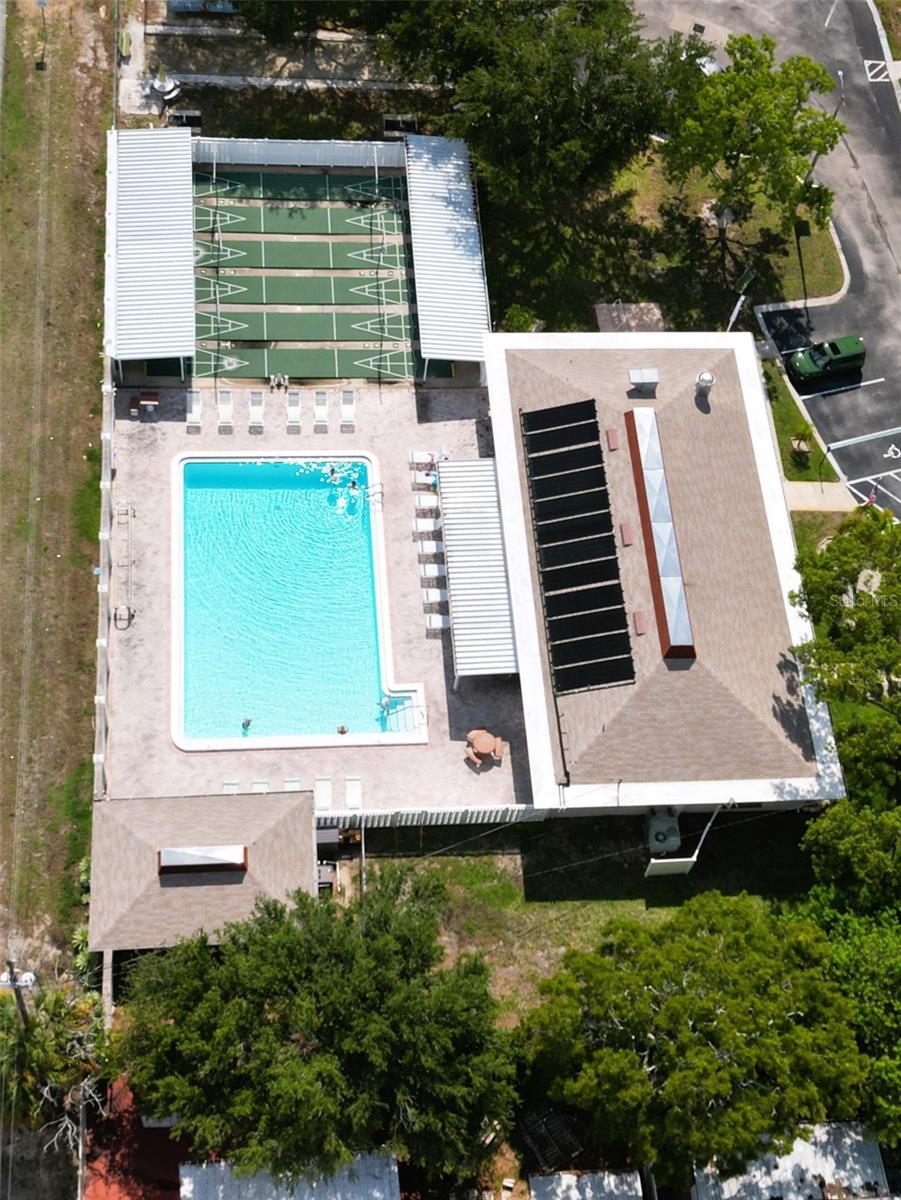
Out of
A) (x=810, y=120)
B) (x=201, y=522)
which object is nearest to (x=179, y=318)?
(x=201, y=522)

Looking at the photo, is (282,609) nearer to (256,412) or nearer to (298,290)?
A: (256,412)

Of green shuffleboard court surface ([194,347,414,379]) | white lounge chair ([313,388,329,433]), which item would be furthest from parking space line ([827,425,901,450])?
white lounge chair ([313,388,329,433])

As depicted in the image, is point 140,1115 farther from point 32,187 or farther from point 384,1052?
point 32,187

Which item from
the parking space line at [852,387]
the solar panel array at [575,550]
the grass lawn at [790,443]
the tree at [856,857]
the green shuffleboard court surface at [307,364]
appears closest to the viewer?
the tree at [856,857]

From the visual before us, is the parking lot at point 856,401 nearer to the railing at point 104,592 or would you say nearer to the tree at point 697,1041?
the tree at point 697,1041

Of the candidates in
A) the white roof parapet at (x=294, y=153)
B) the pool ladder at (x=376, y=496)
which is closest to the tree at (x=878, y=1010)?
the pool ladder at (x=376, y=496)
